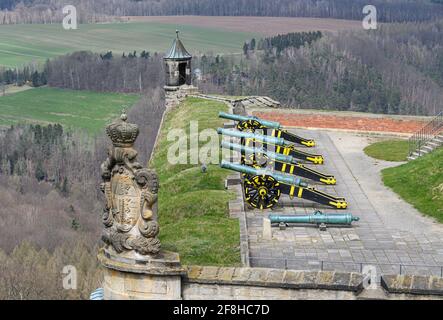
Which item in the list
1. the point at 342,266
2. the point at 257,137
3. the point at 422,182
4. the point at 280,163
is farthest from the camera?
the point at 257,137

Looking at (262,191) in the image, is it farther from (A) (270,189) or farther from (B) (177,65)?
(B) (177,65)

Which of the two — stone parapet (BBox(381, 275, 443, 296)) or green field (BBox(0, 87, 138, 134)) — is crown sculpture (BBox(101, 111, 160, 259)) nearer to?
stone parapet (BBox(381, 275, 443, 296))

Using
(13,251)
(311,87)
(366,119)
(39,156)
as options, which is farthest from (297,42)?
(366,119)

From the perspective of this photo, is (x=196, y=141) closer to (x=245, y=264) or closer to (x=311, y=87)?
(x=245, y=264)

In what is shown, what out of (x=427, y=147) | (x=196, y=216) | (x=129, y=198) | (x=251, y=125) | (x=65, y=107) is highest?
(x=129, y=198)

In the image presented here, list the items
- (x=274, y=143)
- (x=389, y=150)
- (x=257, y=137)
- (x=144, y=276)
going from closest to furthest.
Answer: (x=144, y=276)
(x=257, y=137)
(x=274, y=143)
(x=389, y=150)

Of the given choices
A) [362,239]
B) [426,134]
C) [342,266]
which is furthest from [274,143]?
[342,266]

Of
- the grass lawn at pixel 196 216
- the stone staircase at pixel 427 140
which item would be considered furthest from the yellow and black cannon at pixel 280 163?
the stone staircase at pixel 427 140

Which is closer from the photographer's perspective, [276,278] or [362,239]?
[276,278]
